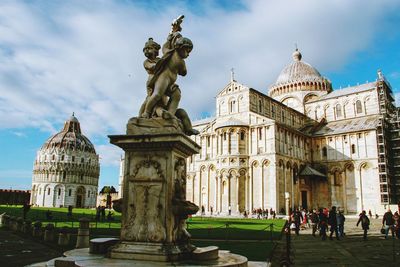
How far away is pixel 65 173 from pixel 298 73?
3091 inches

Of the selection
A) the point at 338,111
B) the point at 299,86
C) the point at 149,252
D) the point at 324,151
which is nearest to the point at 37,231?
the point at 149,252

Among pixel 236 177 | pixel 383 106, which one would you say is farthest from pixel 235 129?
pixel 383 106

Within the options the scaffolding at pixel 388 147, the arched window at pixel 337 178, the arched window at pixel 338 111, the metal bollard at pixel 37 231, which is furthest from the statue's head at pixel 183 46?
the arched window at pixel 338 111

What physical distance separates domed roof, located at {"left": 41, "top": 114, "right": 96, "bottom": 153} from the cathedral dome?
2902 inches

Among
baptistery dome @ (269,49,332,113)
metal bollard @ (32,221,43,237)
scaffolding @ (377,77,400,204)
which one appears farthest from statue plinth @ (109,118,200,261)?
baptistery dome @ (269,49,332,113)

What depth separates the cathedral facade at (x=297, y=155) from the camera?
41.2 meters

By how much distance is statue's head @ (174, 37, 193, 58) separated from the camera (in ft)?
22.6

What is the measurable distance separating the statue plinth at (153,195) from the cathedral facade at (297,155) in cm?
3468

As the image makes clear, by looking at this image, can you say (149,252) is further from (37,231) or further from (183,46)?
(37,231)

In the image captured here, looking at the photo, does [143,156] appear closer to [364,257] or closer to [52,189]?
[364,257]

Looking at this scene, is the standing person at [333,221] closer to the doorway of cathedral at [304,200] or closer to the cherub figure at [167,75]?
the cherub figure at [167,75]

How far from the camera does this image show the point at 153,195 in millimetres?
6160

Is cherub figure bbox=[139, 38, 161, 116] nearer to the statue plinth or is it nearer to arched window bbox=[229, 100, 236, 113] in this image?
the statue plinth

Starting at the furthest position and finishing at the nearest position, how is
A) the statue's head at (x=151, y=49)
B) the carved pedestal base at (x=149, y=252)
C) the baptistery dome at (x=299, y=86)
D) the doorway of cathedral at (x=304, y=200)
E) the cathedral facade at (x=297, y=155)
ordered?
the baptistery dome at (x=299, y=86) → the doorway of cathedral at (x=304, y=200) → the cathedral facade at (x=297, y=155) → the statue's head at (x=151, y=49) → the carved pedestal base at (x=149, y=252)
